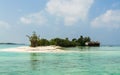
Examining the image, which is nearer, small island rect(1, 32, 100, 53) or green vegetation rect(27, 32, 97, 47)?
small island rect(1, 32, 100, 53)

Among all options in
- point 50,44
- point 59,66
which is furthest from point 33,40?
point 59,66

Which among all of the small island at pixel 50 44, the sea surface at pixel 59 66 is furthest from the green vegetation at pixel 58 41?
the sea surface at pixel 59 66

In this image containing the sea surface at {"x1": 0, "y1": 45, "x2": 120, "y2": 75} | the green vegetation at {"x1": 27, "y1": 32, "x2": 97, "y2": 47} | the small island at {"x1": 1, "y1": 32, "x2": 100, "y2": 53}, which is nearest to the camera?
the sea surface at {"x1": 0, "y1": 45, "x2": 120, "y2": 75}

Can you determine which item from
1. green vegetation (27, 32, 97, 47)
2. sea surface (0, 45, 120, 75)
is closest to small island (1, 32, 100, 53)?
green vegetation (27, 32, 97, 47)

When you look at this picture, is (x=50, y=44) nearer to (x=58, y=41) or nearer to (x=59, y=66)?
(x=58, y=41)

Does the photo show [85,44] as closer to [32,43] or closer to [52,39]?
[52,39]

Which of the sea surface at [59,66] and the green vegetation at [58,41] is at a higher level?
the green vegetation at [58,41]

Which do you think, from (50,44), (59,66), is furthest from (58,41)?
(59,66)

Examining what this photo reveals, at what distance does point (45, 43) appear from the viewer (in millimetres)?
65000

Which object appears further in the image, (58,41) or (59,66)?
(58,41)

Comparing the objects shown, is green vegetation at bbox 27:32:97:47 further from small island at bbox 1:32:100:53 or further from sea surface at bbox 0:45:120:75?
sea surface at bbox 0:45:120:75

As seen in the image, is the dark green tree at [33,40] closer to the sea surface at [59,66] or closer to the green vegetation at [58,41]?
the green vegetation at [58,41]

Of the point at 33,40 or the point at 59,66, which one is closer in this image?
the point at 59,66

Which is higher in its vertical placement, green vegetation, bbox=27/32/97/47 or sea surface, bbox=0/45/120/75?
green vegetation, bbox=27/32/97/47
